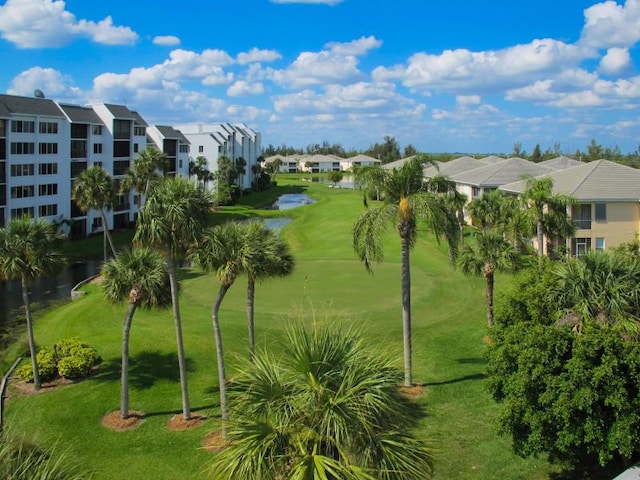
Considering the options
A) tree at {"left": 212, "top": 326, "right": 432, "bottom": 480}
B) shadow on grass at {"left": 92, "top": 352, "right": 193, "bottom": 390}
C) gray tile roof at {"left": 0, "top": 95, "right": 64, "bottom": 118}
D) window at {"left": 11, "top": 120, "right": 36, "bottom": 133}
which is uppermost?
gray tile roof at {"left": 0, "top": 95, "right": 64, "bottom": 118}

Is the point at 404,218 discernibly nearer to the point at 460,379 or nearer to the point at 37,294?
the point at 460,379

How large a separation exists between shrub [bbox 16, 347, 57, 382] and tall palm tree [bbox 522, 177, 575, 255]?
2628 cm

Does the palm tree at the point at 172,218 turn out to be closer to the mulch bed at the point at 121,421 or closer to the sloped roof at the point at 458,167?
the mulch bed at the point at 121,421

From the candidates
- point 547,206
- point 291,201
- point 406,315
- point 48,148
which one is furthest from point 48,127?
point 291,201

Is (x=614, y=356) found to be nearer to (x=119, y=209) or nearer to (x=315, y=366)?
(x=315, y=366)

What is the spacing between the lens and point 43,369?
85.6ft

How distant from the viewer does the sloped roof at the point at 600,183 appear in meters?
44.0

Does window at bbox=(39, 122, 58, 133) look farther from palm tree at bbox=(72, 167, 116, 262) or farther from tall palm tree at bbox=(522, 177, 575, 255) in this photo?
tall palm tree at bbox=(522, 177, 575, 255)

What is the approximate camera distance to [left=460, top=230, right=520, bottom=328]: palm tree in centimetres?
2769

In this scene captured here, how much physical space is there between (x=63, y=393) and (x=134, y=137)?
179ft

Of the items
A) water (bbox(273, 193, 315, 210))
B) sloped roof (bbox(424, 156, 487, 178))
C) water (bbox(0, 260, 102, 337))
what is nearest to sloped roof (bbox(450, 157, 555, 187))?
sloped roof (bbox(424, 156, 487, 178))

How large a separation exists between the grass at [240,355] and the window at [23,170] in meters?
24.5

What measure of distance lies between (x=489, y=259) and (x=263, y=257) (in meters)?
11.0

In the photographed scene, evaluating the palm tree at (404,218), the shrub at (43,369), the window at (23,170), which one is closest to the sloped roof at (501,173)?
the palm tree at (404,218)
